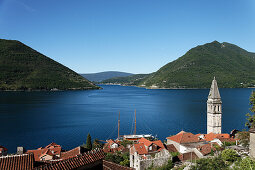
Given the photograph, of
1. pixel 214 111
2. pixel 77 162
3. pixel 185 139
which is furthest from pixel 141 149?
pixel 77 162

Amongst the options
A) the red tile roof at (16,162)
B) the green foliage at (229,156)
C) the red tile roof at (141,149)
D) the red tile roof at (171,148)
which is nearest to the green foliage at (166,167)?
the green foliage at (229,156)

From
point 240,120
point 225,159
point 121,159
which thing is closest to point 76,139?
point 121,159

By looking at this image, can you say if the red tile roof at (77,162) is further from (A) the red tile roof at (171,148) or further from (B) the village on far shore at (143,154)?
(A) the red tile roof at (171,148)

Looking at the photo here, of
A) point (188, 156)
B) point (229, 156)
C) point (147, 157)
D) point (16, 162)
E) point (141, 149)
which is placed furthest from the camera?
point (141, 149)

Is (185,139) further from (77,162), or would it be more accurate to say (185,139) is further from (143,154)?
(77,162)

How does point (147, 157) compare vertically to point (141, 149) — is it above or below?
above

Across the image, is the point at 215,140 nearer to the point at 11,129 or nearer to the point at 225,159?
the point at 225,159

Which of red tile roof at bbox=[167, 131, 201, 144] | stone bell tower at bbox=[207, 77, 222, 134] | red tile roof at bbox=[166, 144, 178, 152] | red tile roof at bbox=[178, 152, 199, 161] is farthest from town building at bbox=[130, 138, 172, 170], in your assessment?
stone bell tower at bbox=[207, 77, 222, 134]
